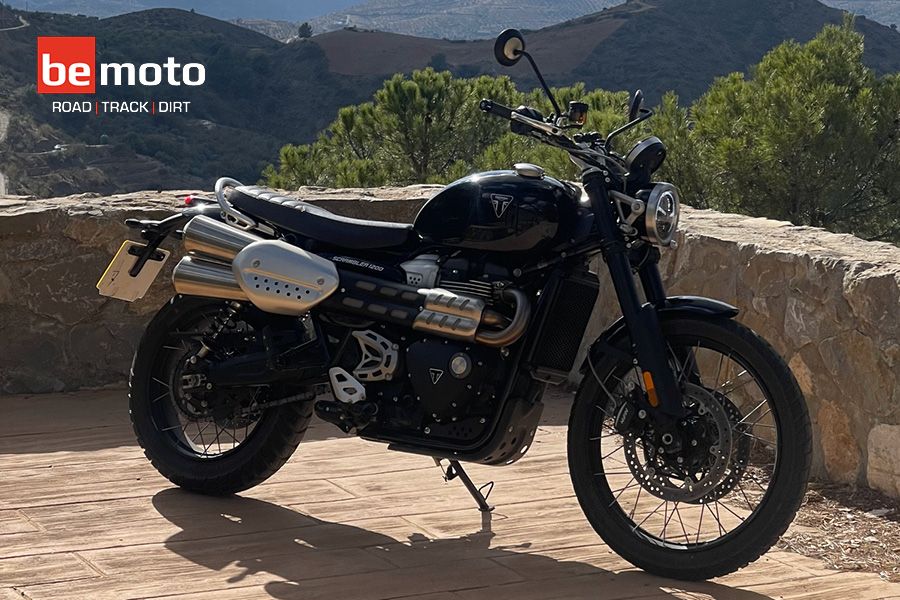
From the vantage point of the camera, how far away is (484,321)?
3.38 metres

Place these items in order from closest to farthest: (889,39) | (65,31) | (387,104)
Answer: (387,104) → (65,31) → (889,39)

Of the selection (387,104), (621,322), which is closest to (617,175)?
(621,322)

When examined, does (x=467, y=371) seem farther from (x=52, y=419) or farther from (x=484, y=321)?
(x=52, y=419)

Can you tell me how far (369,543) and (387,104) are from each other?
15.1 metres

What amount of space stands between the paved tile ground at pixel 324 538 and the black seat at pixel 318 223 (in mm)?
800

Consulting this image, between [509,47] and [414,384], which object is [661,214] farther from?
[414,384]

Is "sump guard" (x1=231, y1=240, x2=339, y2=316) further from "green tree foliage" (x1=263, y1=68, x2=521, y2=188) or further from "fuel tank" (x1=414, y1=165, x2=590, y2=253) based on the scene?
"green tree foliage" (x1=263, y1=68, x2=521, y2=188)

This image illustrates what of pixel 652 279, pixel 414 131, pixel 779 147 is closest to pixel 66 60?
pixel 414 131

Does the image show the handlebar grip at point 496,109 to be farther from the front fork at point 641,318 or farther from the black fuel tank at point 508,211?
the front fork at point 641,318

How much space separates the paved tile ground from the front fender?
0.54m

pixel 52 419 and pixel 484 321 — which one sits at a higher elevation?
pixel 484 321

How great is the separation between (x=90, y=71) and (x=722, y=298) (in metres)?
50.0

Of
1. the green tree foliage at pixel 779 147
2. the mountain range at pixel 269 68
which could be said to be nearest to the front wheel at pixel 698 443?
the green tree foliage at pixel 779 147

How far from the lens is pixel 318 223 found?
3.71 metres
